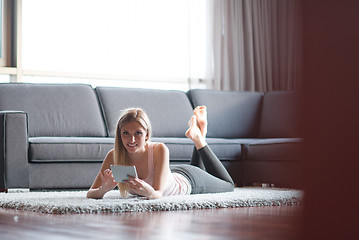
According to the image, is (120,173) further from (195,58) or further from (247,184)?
(195,58)

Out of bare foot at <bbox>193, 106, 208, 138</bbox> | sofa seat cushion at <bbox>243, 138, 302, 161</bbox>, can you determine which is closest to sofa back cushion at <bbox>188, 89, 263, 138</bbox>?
sofa seat cushion at <bbox>243, 138, 302, 161</bbox>

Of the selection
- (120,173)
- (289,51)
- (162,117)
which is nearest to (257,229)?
(120,173)

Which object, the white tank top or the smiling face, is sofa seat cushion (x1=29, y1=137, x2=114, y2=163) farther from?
the smiling face

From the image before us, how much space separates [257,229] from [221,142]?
8.56ft

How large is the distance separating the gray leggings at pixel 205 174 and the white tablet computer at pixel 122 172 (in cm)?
76

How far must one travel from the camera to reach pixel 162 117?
4383mm

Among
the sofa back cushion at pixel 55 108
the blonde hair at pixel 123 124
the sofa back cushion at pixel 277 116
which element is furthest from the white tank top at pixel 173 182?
the sofa back cushion at pixel 277 116

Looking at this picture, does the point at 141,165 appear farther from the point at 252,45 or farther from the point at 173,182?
the point at 252,45

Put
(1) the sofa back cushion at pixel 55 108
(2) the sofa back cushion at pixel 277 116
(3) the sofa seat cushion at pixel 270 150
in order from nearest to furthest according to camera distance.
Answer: (3) the sofa seat cushion at pixel 270 150 → (1) the sofa back cushion at pixel 55 108 → (2) the sofa back cushion at pixel 277 116

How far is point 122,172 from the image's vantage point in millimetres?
2279

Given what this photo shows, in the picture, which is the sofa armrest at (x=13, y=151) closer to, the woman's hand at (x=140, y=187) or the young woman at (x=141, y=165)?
the young woman at (x=141, y=165)

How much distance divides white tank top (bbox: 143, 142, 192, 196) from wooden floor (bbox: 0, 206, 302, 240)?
1.91ft

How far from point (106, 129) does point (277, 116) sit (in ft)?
4.74

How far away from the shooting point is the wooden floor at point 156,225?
138 centimetres
